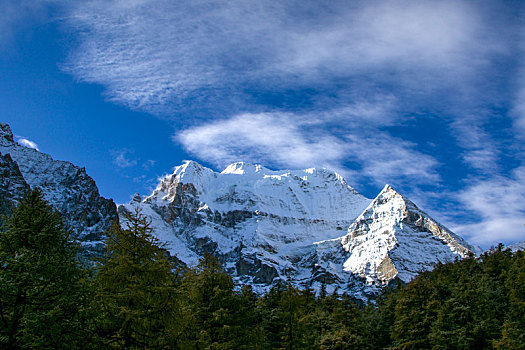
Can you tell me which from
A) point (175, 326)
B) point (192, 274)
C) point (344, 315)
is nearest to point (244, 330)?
point (192, 274)

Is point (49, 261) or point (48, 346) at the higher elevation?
point (49, 261)

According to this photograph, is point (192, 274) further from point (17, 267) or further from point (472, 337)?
point (472, 337)

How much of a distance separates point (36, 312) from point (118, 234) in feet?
15.4

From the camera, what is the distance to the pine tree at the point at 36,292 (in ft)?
40.6

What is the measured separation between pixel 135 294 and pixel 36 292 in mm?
3374

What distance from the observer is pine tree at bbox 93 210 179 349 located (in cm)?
1492

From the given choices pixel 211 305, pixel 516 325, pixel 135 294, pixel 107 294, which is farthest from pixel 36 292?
pixel 516 325

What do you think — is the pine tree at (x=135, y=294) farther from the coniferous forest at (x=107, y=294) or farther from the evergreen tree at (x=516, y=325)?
the evergreen tree at (x=516, y=325)

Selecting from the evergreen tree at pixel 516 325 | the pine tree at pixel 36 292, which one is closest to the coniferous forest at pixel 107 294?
the pine tree at pixel 36 292

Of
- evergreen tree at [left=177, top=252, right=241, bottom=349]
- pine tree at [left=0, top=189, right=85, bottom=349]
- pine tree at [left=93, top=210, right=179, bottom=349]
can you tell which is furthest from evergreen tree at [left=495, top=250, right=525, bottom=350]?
pine tree at [left=0, top=189, right=85, bottom=349]

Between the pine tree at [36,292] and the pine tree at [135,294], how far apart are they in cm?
99

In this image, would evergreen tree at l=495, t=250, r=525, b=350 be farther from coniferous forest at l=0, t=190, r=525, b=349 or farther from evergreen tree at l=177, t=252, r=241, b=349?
evergreen tree at l=177, t=252, r=241, b=349

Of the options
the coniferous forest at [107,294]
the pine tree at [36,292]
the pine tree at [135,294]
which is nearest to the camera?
the pine tree at [36,292]

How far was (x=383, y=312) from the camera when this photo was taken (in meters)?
51.3
